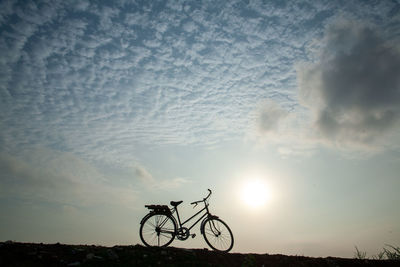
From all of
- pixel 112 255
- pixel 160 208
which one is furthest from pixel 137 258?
pixel 160 208

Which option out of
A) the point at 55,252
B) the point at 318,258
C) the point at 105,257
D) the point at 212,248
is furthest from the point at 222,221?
the point at 55,252

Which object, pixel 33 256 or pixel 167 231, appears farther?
pixel 167 231

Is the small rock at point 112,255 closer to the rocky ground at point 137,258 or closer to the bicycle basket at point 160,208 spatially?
the rocky ground at point 137,258

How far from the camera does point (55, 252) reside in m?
6.13

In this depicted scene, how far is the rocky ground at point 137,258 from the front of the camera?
562cm

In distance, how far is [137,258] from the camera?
20.4ft

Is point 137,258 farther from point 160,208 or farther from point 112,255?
point 160,208

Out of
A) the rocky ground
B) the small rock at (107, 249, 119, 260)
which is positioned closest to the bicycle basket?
the rocky ground

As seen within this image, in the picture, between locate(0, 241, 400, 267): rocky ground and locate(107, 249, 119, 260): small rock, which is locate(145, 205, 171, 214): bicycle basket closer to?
locate(0, 241, 400, 267): rocky ground

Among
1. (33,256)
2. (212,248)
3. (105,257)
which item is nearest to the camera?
(33,256)

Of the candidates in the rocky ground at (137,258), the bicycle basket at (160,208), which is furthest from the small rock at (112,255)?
the bicycle basket at (160,208)

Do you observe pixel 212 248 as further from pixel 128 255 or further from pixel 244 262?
pixel 128 255

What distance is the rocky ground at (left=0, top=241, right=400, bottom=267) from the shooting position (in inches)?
221

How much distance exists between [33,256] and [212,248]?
17.7 feet
